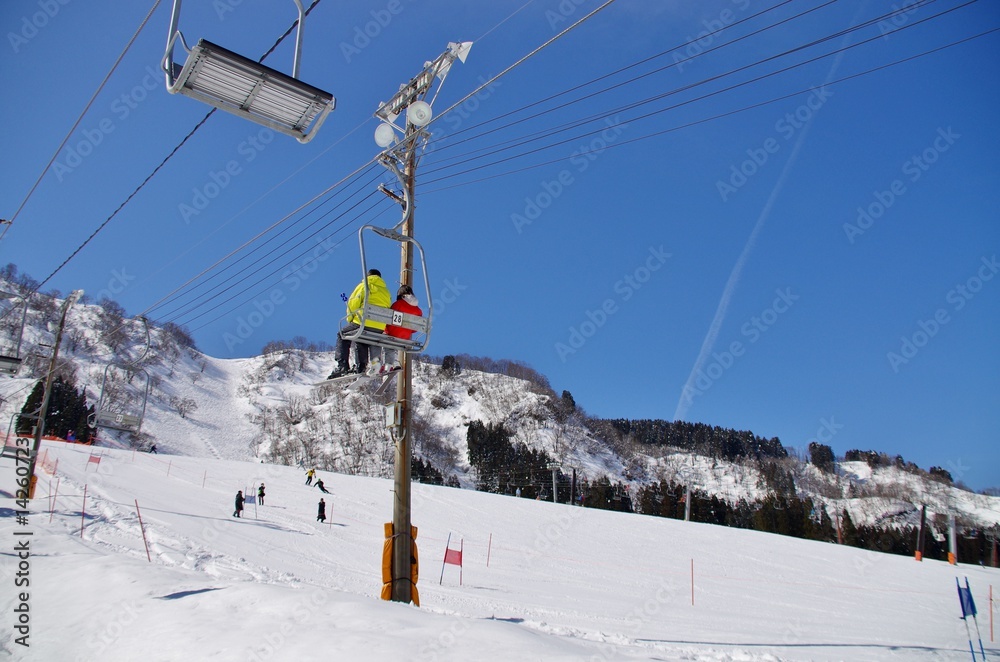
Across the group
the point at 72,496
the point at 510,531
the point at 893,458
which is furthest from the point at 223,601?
the point at 893,458

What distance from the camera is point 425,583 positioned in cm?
1595

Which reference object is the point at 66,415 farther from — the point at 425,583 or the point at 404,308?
the point at 404,308

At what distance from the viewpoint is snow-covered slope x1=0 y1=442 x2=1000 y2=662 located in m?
5.40

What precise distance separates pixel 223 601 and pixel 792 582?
74.9 ft

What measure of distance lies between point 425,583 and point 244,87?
14.8 meters

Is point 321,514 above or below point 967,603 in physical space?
below

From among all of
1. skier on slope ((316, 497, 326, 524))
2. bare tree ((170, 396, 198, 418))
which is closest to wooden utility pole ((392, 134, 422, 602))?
skier on slope ((316, 497, 326, 524))

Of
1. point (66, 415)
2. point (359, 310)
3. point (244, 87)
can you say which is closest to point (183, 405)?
point (66, 415)

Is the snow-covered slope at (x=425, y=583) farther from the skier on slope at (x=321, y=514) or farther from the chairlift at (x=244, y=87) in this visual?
the chairlift at (x=244, y=87)

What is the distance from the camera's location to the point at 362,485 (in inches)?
1522

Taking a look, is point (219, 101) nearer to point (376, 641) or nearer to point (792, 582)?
point (376, 641)

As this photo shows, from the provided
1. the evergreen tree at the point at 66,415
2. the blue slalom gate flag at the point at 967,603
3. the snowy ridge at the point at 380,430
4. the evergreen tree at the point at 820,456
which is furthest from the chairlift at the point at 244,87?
the evergreen tree at the point at 820,456

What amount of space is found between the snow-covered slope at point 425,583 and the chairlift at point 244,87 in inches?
174

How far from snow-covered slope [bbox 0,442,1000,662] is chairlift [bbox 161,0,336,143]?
4.41 metres
